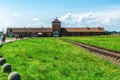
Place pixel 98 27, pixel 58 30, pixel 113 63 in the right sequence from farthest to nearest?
pixel 98 27 → pixel 58 30 → pixel 113 63

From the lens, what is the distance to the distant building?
150m

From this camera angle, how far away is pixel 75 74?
17672 millimetres

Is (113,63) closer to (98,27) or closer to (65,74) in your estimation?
(65,74)

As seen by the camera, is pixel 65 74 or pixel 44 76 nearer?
pixel 44 76

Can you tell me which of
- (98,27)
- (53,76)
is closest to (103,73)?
(53,76)

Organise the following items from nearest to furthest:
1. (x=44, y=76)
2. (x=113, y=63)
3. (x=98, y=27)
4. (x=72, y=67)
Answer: (x=44, y=76)
(x=72, y=67)
(x=113, y=63)
(x=98, y=27)

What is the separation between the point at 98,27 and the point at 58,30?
987 inches

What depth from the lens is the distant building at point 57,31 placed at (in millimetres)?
150250

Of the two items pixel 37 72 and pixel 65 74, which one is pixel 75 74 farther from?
pixel 37 72

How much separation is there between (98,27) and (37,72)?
14635 centimetres

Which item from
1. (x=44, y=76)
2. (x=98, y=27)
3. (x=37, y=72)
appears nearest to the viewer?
(x=44, y=76)

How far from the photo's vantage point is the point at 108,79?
1652cm

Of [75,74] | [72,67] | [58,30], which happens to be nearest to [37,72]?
[75,74]

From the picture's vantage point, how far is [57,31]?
15000 cm
